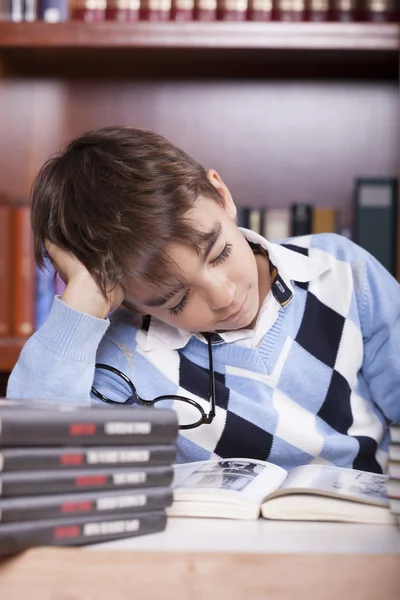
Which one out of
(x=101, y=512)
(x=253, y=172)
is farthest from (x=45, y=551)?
(x=253, y=172)

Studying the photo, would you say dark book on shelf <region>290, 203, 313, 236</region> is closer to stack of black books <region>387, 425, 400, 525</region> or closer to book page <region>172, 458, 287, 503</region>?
book page <region>172, 458, 287, 503</region>

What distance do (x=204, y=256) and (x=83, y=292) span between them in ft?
0.52

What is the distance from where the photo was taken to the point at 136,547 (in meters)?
0.56

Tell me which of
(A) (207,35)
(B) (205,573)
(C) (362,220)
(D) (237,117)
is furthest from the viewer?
(D) (237,117)

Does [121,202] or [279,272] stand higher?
[121,202]

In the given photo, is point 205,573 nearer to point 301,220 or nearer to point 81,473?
point 81,473

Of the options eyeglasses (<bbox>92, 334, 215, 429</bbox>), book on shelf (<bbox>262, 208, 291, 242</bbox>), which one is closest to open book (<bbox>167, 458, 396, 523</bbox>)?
eyeglasses (<bbox>92, 334, 215, 429</bbox>)

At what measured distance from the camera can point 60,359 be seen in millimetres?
910

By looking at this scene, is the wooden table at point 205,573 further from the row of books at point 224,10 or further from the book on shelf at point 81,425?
the row of books at point 224,10

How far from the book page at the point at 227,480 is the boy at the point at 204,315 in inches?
5.9

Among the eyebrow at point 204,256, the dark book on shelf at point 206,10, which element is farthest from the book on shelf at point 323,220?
the eyebrow at point 204,256

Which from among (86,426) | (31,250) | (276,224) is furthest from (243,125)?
(86,426)

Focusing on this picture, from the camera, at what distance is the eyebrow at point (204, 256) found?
917 mm

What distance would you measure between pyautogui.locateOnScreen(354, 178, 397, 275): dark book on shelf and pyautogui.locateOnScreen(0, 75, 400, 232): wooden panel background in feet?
0.72
